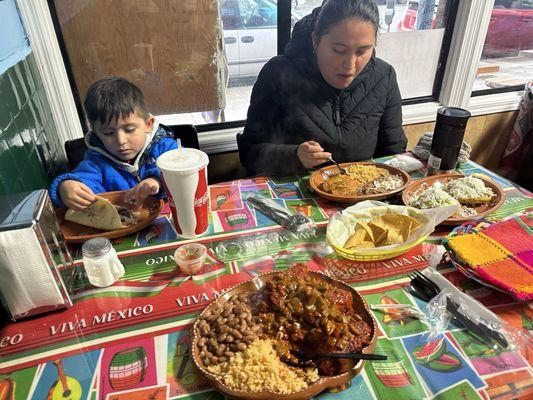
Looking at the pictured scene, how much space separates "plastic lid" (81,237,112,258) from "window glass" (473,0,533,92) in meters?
3.02

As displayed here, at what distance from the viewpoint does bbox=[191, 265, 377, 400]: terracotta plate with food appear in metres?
0.74

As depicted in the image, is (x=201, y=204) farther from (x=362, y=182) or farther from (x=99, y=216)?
(x=362, y=182)

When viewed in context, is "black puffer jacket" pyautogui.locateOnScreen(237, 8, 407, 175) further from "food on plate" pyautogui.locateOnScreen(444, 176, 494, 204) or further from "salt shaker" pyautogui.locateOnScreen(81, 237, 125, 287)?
"salt shaker" pyautogui.locateOnScreen(81, 237, 125, 287)

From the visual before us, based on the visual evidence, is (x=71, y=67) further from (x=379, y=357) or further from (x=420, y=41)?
(x=420, y=41)

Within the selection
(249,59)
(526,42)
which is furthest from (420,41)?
(249,59)

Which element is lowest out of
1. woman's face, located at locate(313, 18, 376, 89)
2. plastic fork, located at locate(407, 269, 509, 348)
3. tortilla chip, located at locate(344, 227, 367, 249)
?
plastic fork, located at locate(407, 269, 509, 348)

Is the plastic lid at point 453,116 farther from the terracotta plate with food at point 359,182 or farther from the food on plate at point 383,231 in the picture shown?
the food on plate at point 383,231

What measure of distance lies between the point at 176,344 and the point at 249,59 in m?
2.02

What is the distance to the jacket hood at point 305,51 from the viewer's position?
181 cm

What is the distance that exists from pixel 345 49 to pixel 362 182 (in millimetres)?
589

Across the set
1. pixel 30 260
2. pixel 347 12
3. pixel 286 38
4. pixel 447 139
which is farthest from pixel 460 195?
pixel 286 38

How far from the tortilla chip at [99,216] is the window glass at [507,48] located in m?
2.92

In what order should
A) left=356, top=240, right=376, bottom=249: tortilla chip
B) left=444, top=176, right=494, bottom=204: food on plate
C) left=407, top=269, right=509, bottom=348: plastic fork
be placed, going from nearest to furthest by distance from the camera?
left=407, top=269, right=509, bottom=348: plastic fork → left=356, top=240, right=376, bottom=249: tortilla chip → left=444, top=176, right=494, bottom=204: food on plate

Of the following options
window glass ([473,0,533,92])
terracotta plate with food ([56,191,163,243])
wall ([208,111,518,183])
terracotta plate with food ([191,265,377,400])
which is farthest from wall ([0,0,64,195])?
window glass ([473,0,533,92])
